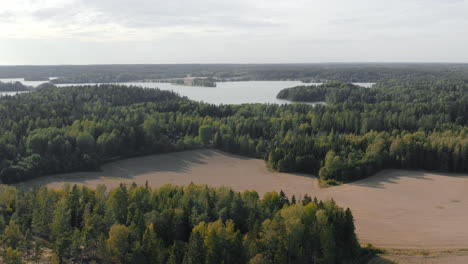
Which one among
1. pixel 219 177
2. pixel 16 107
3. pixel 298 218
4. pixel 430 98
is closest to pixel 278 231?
pixel 298 218

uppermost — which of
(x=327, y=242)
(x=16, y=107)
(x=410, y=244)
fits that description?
(x=16, y=107)

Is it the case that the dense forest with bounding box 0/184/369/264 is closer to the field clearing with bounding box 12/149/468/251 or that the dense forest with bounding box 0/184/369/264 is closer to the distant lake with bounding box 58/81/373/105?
the field clearing with bounding box 12/149/468/251

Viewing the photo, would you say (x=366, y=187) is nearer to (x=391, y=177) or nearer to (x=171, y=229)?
(x=391, y=177)

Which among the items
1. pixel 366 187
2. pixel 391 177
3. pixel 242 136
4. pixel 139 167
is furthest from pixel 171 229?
pixel 242 136

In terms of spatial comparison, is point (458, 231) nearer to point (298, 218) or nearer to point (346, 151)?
point (298, 218)

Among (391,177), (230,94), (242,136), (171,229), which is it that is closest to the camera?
(171,229)

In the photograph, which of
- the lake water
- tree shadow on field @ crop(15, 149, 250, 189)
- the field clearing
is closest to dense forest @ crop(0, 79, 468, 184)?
tree shadow on field @ crop(15, 149, 250, 189)

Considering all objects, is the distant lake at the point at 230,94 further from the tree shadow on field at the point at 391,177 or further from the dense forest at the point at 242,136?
the tree shadow on field at the point at 391,177
